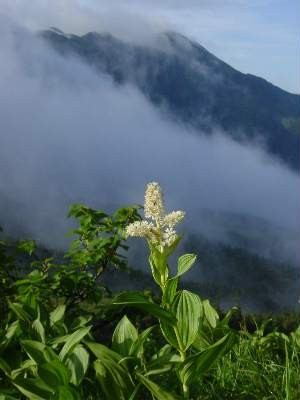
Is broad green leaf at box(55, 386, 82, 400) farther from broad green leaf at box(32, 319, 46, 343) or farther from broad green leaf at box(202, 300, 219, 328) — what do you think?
broad green leaf at box(202, 300, 219, 328)

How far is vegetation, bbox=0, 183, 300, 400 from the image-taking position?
488 cm

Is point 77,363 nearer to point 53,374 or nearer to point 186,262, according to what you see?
point 53,374

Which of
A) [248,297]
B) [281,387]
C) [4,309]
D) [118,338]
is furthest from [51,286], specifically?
[248,297]

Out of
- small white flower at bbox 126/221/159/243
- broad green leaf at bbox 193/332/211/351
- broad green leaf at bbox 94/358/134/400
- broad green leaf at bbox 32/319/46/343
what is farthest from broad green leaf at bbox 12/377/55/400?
broad green leaf at bbox 193/332/211/351

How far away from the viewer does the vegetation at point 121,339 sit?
192 inches

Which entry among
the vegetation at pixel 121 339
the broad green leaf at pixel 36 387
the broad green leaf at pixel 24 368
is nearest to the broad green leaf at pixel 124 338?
the vegetation at pixel 121 339

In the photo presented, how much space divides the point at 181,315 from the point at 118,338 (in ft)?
2.23

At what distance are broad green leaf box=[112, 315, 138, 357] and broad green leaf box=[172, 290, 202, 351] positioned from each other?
1.52 ft

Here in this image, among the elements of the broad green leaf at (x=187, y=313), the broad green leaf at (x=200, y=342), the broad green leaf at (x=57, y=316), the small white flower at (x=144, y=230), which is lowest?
the broad green leaf at (x=57, y=316)

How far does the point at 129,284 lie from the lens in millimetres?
101688

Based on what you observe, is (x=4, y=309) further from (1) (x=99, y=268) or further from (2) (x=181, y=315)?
(2) (x=181, y=315)

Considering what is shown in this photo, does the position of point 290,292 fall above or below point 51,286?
below

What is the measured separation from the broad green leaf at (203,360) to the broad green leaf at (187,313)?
0.58 ft

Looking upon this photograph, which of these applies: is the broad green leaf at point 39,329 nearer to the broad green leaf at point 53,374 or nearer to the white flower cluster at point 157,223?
the broad green leaf at point 53,374
